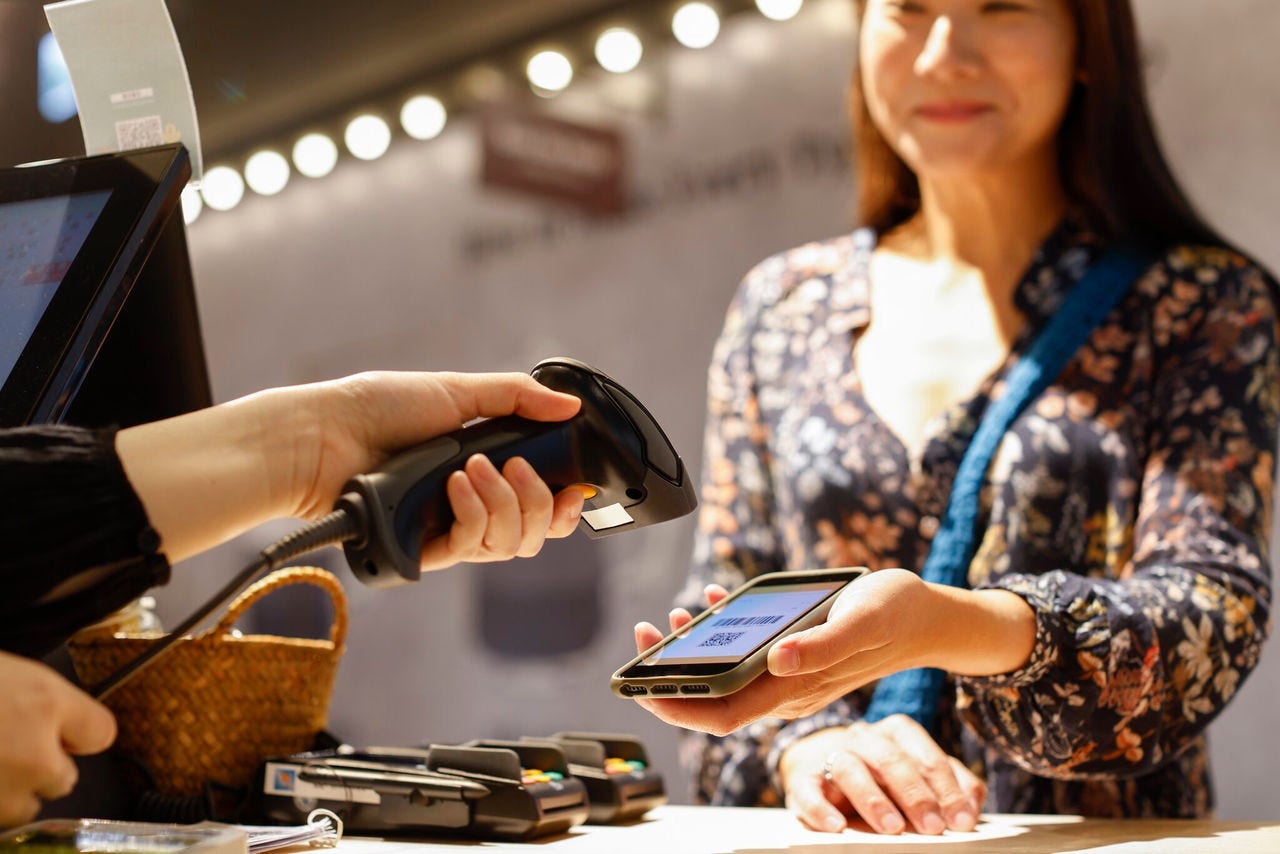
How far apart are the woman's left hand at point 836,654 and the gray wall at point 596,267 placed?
1797mm

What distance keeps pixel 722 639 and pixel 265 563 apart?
279 millimetres

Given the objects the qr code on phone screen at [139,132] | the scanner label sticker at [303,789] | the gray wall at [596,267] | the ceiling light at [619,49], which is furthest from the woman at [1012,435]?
the ceiling light at [619,49]

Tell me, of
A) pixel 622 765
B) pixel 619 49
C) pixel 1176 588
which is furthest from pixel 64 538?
pixel 619 49

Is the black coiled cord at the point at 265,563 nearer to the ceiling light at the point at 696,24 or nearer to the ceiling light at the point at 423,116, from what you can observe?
the ceiling light at the point at 696,24

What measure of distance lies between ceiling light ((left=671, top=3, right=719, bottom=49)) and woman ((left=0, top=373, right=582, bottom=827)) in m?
3.02

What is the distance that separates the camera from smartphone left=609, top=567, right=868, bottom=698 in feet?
2.39

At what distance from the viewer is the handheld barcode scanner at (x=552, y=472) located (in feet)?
2.30

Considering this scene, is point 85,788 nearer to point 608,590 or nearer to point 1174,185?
point 1174,185

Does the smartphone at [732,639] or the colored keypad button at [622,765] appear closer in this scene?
the smartphone at [732,639]

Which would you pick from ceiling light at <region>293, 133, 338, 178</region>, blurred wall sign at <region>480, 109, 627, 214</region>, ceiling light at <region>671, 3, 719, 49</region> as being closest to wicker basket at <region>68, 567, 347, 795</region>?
blurred wall sign at <region>480, 109, 627, 214</region>

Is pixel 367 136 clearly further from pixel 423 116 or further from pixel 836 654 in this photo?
pixel 836 654

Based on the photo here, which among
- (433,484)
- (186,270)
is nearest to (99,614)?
(433,484)

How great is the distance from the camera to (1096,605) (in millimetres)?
987

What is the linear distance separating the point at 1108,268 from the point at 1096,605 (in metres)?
0.46
